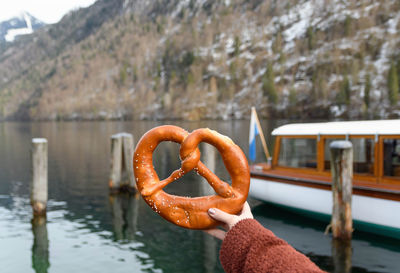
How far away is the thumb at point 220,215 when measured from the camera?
171 cm

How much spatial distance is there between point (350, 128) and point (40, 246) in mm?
8586

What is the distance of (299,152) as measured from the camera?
10.3 m

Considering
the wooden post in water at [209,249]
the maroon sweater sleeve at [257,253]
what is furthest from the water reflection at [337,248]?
the maroon sweater sleeve at [257,253]

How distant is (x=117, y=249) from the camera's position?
8.05 metres

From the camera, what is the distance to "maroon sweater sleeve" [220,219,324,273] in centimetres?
128

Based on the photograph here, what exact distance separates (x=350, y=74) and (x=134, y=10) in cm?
13711

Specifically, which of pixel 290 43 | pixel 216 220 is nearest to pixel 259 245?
pixel 216 220

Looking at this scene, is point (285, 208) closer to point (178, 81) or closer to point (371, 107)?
point (371, 107)

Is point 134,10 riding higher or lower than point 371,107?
higher

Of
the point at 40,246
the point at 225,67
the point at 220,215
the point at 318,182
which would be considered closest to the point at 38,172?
the point at 40,246

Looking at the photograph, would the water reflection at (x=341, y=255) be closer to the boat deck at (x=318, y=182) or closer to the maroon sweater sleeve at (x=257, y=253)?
the boat deck at (x=318, y=182)

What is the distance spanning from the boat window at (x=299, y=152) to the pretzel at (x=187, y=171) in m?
8.33

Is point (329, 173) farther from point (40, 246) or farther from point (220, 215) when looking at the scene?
point (220, 215)

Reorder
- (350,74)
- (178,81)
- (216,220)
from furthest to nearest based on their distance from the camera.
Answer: (178,81)
(350,74)
(216,220)
